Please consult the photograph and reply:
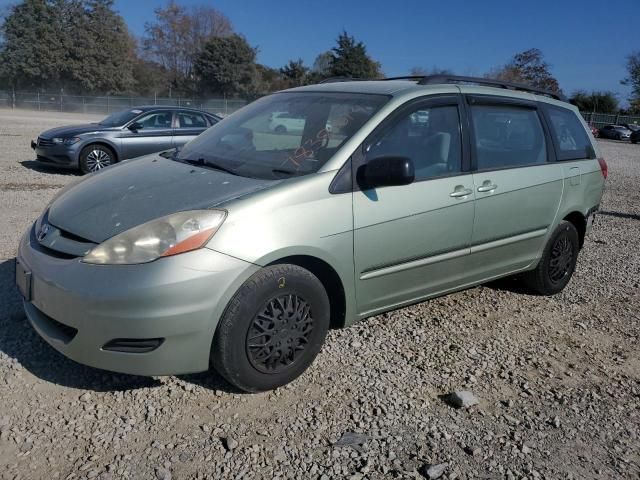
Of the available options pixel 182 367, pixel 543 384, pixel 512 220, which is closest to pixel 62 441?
pixel 182 367

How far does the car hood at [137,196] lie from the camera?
2955mm

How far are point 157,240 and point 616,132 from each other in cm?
4997

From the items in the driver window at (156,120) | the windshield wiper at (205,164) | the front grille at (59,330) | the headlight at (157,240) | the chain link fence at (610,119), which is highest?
the chain link fence at (610,119)

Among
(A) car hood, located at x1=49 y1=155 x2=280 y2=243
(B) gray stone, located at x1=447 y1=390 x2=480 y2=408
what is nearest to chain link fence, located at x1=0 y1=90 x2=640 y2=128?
(A) car hood, located at x1=49 y1=155 x2=280 y2=243

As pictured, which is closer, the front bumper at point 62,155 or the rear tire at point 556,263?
the rear tire at point 556,263

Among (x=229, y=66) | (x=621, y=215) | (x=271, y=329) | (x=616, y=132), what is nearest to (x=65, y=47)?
(x=229, y=66)

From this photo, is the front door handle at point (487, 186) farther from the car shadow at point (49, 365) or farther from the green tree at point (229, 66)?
the green tree at point (229, 66)

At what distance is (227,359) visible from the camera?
2912 mm

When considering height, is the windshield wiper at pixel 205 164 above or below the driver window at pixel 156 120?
below

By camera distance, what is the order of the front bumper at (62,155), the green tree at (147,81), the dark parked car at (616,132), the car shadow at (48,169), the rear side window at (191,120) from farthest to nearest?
the green tree at (147,81) → the dark parked car at (616,132) → the rear side window at (191,120) → the car shadow at (48,169) → the front bumper at (62,155)

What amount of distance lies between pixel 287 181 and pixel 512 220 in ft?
6.52

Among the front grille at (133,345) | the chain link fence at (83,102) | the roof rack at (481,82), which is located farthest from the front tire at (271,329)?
the chain link fence at (83,102)

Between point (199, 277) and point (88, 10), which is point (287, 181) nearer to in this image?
point (199, 277)

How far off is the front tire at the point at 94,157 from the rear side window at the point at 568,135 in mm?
8469
